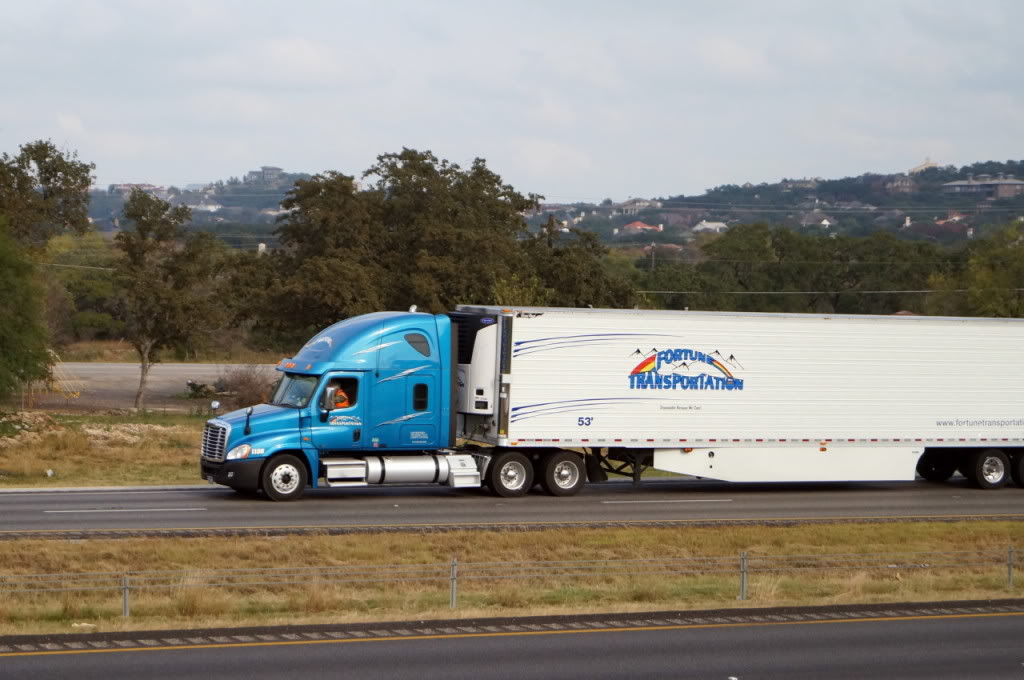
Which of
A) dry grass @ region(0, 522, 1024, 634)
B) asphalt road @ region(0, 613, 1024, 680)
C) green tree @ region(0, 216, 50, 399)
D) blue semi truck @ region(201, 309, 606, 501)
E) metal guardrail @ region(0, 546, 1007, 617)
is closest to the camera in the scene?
asphalt road @ region(0, 613, 1024, 680)

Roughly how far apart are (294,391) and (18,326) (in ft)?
67.4

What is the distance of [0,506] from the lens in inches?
963

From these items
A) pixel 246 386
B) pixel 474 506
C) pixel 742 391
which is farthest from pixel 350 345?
pixel 246 386

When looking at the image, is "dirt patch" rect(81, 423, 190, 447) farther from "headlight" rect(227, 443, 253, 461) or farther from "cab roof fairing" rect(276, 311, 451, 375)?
"headlight" rect(227, 443, 253, 461)

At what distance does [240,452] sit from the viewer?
24.7m

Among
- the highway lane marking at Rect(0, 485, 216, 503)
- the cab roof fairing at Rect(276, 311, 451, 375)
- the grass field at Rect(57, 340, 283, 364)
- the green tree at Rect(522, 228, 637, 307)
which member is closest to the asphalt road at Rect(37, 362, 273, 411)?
the grass field at Rect(57, 340, 283, 364)

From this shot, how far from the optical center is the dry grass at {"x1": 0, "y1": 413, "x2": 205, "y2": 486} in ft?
102

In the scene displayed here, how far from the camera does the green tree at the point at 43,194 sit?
54.1 m

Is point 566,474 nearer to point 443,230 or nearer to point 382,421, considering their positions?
point 382,421

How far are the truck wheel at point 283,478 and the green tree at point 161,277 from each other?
1105 inches

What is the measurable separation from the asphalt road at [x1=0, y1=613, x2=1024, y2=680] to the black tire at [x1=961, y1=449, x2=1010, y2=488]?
14.8 meters

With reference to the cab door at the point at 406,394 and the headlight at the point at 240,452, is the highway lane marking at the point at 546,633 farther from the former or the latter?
the cab door at the point at 406,394

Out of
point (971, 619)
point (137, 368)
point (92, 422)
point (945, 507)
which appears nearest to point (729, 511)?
point (945, 507)

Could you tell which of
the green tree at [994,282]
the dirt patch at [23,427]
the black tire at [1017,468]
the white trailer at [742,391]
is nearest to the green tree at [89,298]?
the dirt patch at [23,427]
